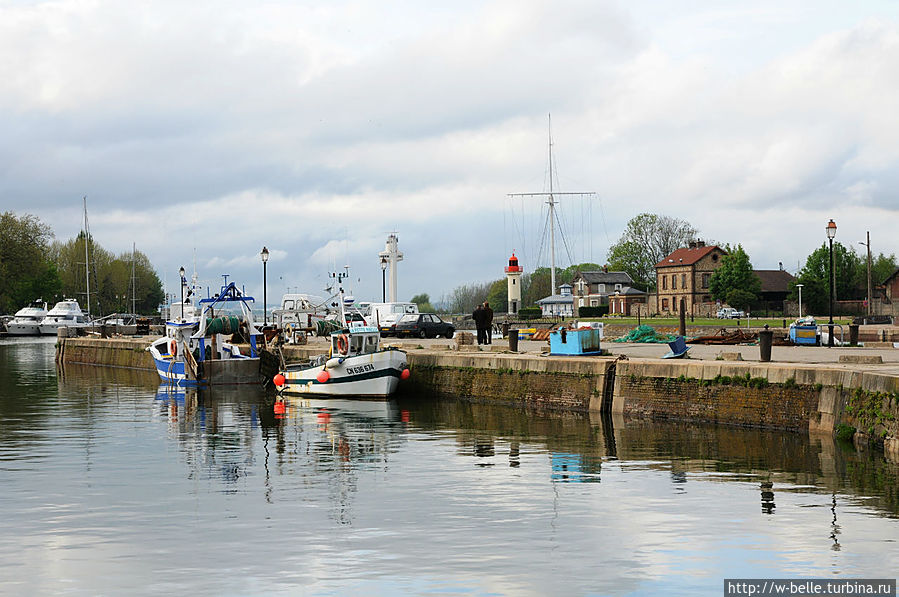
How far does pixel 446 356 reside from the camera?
36469 mm

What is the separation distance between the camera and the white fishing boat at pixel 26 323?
116 metres

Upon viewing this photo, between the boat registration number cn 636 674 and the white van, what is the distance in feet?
78.6

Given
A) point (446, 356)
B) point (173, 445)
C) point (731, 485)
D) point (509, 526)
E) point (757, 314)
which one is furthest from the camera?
point (757, 314)

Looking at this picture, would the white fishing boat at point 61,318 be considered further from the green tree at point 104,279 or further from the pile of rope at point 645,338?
the pile of rope at point 645,338

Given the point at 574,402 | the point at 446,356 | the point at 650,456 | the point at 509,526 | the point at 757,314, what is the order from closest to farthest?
the point at 509,526
the point at 650,456
the point at 574,402
the point at 446,356
the point at 757,314

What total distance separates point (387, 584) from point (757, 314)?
10537 cm

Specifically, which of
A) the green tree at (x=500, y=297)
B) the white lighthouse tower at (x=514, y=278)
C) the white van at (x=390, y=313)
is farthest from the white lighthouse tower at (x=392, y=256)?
the green tree at (x=500, y=297)

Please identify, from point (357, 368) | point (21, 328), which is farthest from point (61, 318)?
point (357, 368)

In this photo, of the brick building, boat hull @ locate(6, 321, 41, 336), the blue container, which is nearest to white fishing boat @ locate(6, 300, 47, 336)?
boat hull @ locate(6, 321, 41, 336)

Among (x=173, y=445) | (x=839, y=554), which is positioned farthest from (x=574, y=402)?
(x=839, y=554)

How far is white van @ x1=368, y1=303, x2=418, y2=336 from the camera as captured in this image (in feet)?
203

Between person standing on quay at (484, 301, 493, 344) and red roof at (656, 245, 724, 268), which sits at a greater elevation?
red roof at (656, 245, 724, 268)

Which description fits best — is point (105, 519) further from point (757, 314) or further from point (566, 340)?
point (757, 314)

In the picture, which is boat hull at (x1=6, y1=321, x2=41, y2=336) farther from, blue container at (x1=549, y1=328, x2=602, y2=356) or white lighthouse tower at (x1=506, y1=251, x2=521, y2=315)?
blue container at (x1=549, y1=328, x2=602, y2=356)
